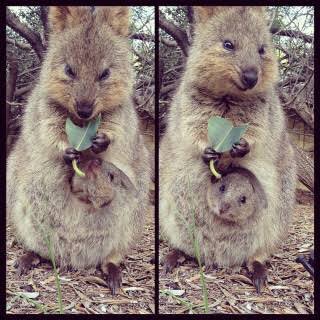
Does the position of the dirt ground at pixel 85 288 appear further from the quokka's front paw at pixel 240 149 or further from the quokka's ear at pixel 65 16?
the quokka's ear at pixel 65 16

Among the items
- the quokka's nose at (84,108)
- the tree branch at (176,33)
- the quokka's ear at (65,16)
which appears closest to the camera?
the quokka's nose at (84,108)

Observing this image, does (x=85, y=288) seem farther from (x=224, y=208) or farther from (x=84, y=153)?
(x=224, y=208)

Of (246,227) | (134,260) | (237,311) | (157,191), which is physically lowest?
(237,311)

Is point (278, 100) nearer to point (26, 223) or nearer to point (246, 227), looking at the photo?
point (246, 227)

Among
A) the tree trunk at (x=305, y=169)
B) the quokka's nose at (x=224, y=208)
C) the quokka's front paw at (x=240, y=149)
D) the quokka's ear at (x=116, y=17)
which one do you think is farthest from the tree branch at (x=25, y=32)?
the tree trunk at (x=305, y=169)

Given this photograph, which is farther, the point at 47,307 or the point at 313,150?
the point at 313,150

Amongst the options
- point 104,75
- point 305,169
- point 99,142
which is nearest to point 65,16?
point 104,75

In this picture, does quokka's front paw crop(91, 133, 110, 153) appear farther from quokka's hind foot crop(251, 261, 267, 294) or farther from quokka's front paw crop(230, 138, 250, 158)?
quokka's hind foot crop(251, 261, 267, 294)
